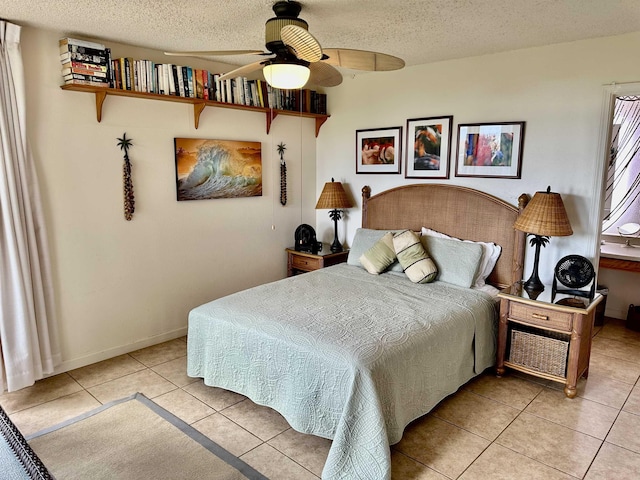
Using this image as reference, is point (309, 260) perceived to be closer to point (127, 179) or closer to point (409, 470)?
point (127, 179)

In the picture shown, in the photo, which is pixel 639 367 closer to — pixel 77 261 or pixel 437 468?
pixel 437 468

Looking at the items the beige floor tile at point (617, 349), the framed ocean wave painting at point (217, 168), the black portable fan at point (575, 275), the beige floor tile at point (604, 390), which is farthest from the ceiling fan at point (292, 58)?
the beige floor tile at point (617, 349)

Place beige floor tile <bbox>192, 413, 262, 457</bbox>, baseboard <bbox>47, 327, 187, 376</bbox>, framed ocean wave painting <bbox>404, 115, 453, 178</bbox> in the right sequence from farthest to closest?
framed ocean wave painting <bbox>404, 115, 453, 178</bbox>, baseboard <bbox>47, 327, 187, 376</bbox>, beige floor tile <bbox>192, 413, 262, 457</bbox>

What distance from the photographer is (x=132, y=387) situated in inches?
124

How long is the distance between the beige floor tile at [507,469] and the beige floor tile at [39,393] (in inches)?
103

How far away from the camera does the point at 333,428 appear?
7.67ft

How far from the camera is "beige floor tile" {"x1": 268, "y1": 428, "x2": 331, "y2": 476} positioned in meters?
2.35

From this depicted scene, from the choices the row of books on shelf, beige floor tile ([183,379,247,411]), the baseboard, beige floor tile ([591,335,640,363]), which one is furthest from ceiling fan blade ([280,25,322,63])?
beige floor tile ([591,335,640,363])

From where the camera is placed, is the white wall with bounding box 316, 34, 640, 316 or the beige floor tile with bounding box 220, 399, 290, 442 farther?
the white wall with bounding box 316, 34, 640, 316

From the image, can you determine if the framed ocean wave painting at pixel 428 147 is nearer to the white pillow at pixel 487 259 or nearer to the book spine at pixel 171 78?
the white pillow at pixel 487 259

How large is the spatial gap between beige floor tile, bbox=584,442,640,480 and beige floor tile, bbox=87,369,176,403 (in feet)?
8.44

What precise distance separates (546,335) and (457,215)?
119cm

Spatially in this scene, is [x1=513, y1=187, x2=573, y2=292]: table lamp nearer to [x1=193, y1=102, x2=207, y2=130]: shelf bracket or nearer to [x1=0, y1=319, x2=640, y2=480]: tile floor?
[x1=0, y1=319, x2=640, y2=480]: tile floor

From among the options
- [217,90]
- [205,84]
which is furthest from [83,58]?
[217,90]
